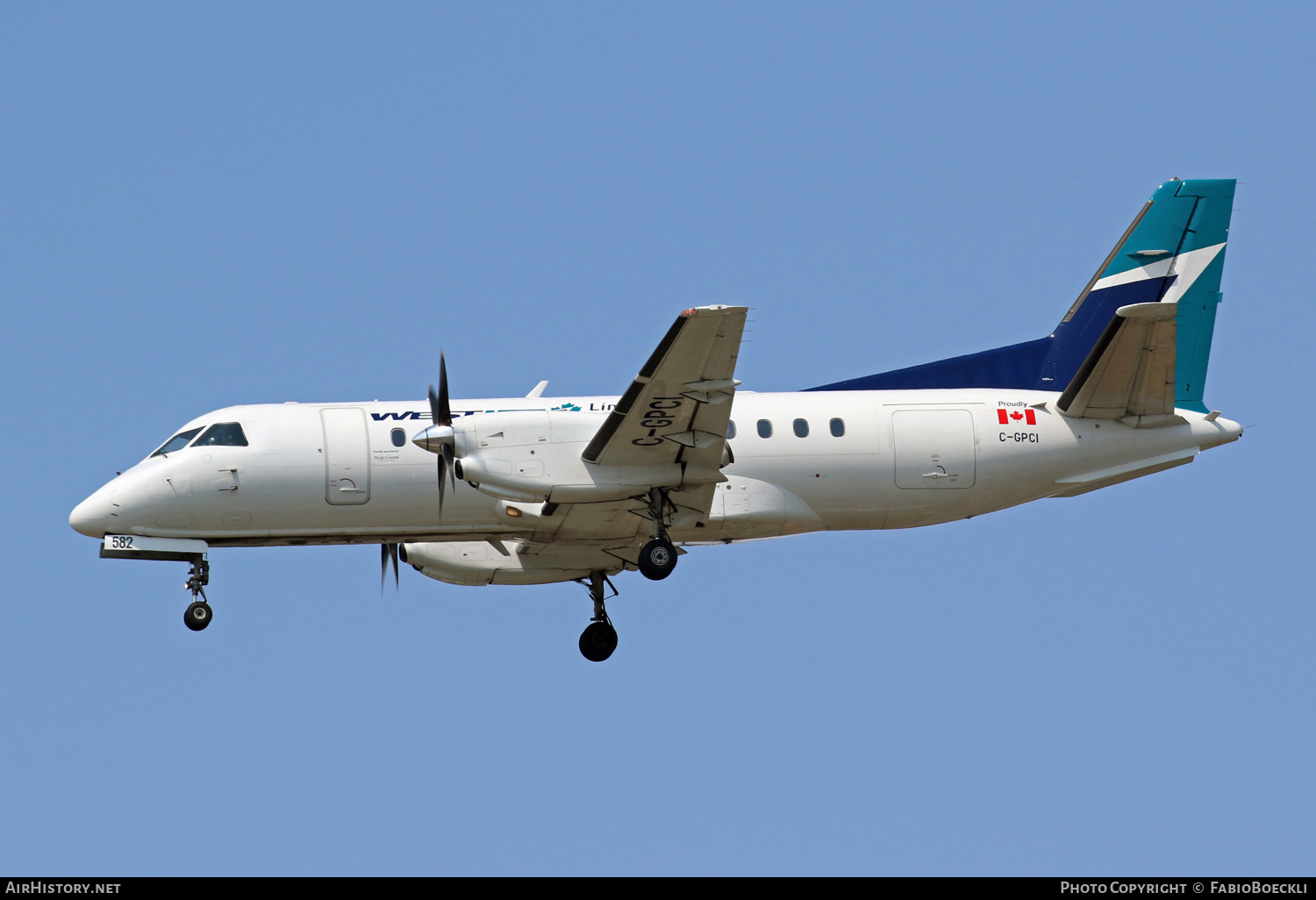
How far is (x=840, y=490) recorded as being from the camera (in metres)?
22.2

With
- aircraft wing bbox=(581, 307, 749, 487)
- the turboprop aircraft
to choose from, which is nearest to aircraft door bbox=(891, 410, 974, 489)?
the turboprop aircraft

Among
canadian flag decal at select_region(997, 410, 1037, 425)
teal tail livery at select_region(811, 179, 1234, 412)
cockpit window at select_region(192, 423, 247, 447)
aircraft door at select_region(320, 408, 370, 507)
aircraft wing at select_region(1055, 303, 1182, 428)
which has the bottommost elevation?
aircraft door at select_region(320, 408, 370, 507)

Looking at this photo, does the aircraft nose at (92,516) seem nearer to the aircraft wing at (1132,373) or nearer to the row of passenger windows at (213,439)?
the row of passenger windows at (213,439)

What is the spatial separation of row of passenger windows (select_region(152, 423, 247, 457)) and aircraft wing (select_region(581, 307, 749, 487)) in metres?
5.28

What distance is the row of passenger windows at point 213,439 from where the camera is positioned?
71.1 feet

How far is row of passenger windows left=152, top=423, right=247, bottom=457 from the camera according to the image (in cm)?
2167

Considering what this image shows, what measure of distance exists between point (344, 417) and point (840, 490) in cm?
737

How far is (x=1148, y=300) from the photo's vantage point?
2466cm

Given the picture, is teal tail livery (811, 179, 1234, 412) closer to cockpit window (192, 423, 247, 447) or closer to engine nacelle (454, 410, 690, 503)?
engine nacelle (454, 410, 690, 503)

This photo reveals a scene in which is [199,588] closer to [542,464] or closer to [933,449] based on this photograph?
[542,464]

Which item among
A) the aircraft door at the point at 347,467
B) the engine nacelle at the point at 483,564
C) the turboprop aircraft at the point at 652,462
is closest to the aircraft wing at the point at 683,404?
the turboprop aircraft at the point at 652,462

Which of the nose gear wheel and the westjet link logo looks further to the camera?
the nose gear wheel
